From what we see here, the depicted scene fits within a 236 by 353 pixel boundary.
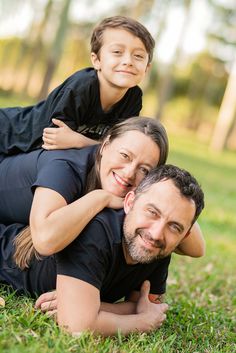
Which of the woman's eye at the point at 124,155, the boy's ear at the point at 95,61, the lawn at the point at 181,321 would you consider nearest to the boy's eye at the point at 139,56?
the boy's ear at the point at 95,61

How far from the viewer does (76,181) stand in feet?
11.7

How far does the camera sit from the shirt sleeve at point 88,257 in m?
3.30

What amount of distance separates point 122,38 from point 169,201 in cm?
154

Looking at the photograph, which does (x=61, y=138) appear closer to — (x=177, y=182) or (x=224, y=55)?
(x=177, y=182)

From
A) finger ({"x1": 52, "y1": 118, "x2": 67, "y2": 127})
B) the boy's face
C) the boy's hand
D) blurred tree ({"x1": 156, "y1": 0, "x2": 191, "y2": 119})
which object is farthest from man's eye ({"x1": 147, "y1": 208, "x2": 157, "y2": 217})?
blurred tree ({"x1": 156, "y1": 0, "x2": 191, "y2": 119})

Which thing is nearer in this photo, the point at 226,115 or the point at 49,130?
the point at 49,130

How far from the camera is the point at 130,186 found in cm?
364

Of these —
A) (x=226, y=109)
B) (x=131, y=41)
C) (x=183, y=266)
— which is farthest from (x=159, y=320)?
(x=226, y=109)

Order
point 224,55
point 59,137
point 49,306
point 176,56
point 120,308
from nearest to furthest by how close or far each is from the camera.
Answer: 1. point 49,306
2. point 120,308
3. point 59,137
4. point 176,56
5. point 224,55

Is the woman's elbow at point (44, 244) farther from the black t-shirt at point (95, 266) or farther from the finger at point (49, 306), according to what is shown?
the finger at point (49, 306)

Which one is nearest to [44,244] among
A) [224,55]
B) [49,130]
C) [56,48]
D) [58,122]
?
[49,130]

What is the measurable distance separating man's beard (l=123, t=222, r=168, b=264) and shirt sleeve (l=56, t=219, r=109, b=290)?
13 centimetres

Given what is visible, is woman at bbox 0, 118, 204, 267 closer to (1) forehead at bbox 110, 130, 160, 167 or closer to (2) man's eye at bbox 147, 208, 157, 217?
(1) forehead at bbox 110, 130, 160, 167

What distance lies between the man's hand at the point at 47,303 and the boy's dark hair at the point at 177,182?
0.82 meters
